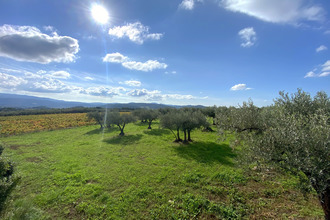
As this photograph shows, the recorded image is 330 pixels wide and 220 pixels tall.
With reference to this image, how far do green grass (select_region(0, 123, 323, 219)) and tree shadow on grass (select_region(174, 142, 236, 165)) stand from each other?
26 cm

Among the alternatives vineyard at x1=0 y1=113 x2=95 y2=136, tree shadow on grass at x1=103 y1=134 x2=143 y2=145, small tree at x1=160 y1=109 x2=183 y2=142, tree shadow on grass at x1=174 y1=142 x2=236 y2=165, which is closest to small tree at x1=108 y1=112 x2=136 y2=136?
tree shadow on grass at x1=103 y1=134 x2=143 y2=145

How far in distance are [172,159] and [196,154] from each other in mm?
3912

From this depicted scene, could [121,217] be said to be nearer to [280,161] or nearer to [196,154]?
[280,161]

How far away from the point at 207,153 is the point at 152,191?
37.3ft

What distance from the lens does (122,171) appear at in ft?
47.0

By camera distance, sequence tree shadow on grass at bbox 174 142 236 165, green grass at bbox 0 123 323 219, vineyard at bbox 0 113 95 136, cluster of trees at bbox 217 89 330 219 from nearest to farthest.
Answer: cluster of trees at bbox 217 89 330 219
green grass at bbox 0 123 323 219
tree shadow on grass at bbox 174 142 236 165
vineyard at bbox 0 113 95 136

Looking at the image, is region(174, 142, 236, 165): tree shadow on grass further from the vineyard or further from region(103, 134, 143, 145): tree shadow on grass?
the vineyard

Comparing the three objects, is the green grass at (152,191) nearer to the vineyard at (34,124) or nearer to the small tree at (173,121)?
the small tree at (173,121)

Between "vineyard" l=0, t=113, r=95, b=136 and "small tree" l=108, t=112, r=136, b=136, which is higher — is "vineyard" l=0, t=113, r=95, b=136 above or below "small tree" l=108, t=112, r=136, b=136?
below

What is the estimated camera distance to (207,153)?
19.5 metres

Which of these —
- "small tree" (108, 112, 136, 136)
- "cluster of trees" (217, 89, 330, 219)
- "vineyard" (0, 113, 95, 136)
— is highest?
"cluster of trees" (217, 89, 330, 219)

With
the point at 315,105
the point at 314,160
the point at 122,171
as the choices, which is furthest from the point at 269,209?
the point at 122,171

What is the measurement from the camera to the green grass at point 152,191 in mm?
8539

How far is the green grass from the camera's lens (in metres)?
8.54
